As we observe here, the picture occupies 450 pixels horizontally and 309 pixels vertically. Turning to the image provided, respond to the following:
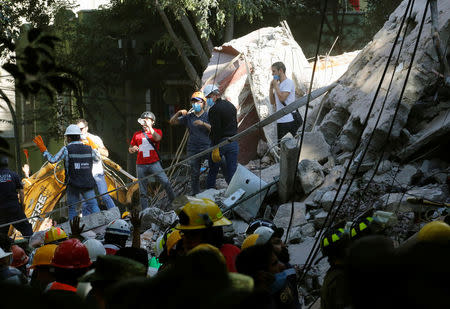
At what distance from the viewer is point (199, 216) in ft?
12.7

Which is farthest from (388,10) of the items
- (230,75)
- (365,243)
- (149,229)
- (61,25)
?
(365,243)

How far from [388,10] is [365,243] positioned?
14834 mm

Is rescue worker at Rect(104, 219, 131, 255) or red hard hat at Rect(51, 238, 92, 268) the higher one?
red hard hat at Rect(51, 238, 92, 268)

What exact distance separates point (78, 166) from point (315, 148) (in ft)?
11.1

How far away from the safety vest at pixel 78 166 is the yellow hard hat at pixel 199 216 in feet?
17.4

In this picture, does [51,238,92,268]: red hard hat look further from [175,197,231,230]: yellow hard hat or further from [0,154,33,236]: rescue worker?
[0,154,33,236]: rescue worker

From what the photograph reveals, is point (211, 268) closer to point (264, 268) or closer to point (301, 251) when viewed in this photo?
point (264, 268)

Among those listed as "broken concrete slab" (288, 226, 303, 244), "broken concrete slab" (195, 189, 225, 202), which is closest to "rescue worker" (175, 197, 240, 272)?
"broken concrete slab" (288, 226, 303, 244)

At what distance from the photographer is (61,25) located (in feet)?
57.6

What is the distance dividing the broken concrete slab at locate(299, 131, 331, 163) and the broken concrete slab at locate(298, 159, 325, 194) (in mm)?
552

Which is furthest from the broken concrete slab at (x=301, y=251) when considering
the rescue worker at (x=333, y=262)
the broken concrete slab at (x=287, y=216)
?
the rescue worker at (x=333, y=262)

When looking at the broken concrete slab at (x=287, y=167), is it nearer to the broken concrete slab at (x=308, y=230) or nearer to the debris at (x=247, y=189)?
the debris at (x=247, y=189)

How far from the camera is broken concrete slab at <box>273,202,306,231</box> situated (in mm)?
7495

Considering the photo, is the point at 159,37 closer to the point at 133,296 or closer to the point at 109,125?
the point at 109,125
